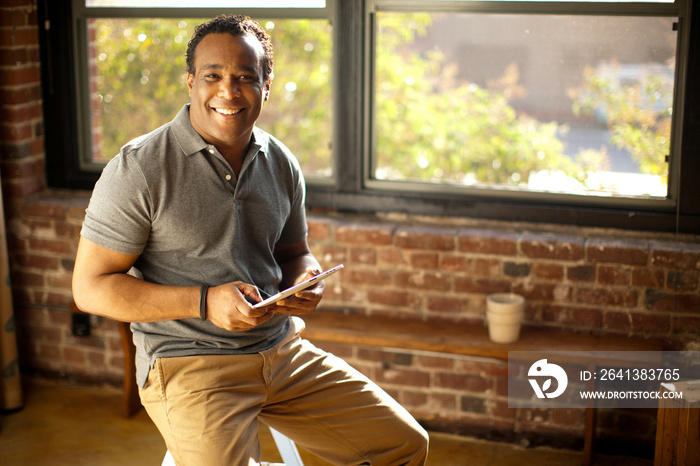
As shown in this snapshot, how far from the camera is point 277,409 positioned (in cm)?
220

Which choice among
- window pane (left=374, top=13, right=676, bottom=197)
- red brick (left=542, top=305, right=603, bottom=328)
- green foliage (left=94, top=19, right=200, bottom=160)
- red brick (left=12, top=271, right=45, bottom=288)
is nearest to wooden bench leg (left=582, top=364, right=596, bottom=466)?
red brick (left=542, top=305, right=603, bottom=328)

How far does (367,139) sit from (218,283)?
1329mm

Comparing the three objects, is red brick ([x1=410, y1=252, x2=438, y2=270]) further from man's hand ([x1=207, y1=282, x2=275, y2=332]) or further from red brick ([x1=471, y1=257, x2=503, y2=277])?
man's hand ([x1=207, y1=282, x2=275, y2=332])

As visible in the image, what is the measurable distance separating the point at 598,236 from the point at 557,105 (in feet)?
1.83

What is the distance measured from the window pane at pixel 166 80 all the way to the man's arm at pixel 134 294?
4.81 feet

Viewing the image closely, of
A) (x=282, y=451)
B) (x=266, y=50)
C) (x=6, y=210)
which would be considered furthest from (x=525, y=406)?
(x=6, y=210)

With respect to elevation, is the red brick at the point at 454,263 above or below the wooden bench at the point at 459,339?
above

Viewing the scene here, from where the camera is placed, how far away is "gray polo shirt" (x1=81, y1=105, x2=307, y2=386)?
192 cm

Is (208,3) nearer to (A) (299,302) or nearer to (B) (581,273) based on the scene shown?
(A) (299,302)

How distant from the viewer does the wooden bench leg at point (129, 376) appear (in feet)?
10.3

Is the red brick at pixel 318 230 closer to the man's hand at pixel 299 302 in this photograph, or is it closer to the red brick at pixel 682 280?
the man's hand at pixel 299 302

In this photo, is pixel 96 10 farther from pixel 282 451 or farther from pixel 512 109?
pixel 282 451

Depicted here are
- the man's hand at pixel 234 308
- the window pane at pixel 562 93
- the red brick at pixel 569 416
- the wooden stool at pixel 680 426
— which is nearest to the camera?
the man's hand at pixel 234 308

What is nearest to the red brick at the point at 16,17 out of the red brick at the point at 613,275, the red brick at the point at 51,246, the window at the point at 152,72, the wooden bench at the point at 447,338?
the window at the point at 152,72
